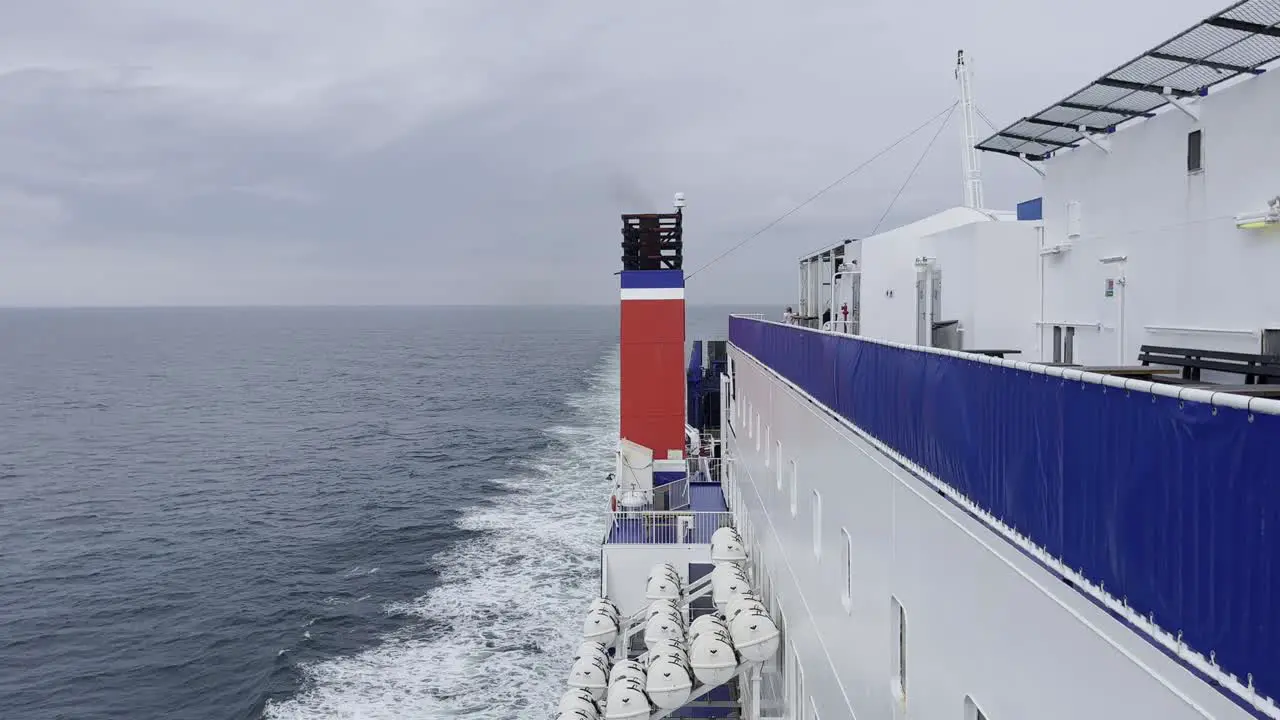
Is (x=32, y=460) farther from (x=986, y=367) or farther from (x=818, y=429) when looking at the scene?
(x=986, y=367)

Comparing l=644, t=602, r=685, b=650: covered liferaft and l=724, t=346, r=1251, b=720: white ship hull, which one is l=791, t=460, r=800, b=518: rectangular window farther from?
l=644, t=602, r=685, b=650: covered liferaft

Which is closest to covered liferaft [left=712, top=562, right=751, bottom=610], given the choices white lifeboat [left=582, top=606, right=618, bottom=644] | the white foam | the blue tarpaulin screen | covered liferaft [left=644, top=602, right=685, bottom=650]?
covered liferaft [left=644, top=602, right=685, bottom=650]

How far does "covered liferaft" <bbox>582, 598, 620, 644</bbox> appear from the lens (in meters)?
16.4

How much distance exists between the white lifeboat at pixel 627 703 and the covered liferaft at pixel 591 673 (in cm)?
90

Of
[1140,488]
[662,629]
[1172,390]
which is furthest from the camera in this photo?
[662,629]

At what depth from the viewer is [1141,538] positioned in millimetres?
3600

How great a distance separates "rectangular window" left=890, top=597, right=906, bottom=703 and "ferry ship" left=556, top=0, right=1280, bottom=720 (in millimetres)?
26

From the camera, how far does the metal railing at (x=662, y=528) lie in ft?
64.0

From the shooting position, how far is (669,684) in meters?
13.8

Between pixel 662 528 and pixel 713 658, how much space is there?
20.7ft

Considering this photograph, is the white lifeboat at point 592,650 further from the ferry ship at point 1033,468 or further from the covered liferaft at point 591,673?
the ferry ship at point 1033,468

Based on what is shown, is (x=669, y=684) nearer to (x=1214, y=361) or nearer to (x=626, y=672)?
(x=626, y=672)

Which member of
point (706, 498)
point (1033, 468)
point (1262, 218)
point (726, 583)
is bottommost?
point (706, 498)

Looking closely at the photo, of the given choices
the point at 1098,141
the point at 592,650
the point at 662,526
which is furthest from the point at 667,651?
the point at 1098,141
